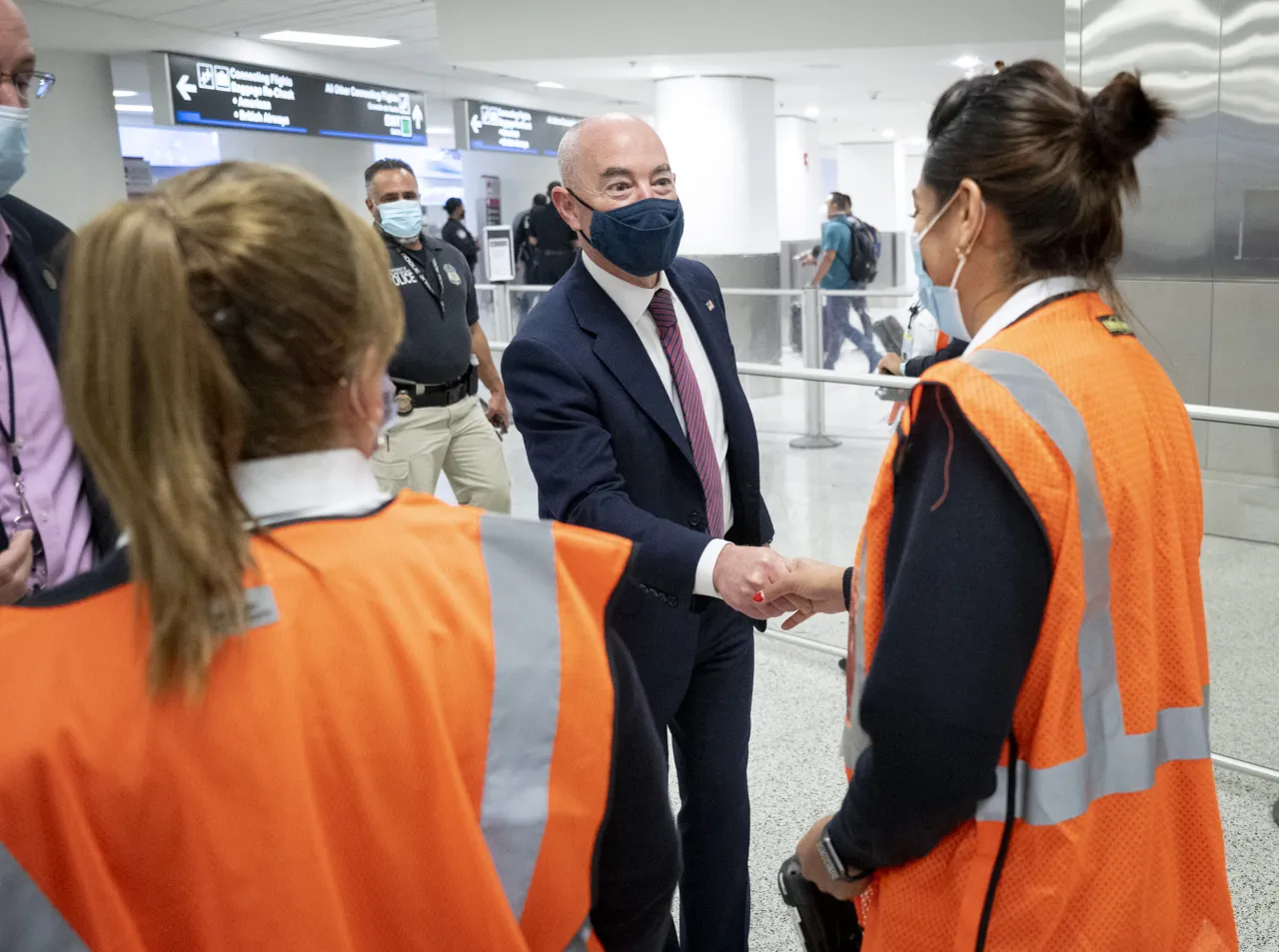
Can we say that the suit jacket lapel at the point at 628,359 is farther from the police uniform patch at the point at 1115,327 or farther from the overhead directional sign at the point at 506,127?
the overhead directional sign at the point at 506,127

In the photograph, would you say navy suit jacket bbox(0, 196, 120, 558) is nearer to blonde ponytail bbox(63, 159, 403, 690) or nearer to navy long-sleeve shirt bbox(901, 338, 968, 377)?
blonde ponytail bbox(63, 159, 403, 690)

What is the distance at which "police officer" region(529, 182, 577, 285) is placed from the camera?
1059cm

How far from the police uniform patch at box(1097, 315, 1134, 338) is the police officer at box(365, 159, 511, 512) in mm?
3255

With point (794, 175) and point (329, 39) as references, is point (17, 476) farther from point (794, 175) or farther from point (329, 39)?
point (794, 175)

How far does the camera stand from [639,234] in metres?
1.96

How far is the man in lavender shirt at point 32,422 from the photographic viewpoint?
1.53m

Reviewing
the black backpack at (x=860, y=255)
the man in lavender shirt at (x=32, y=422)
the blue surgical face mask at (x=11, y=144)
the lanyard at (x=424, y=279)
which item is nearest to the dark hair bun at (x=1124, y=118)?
the man in lavender shirt at (x=32, y=422)

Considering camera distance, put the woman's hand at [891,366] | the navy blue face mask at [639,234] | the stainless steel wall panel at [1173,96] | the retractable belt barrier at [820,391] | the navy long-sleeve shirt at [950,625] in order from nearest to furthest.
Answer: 1. the navy long-sleeve shirt at [950,625]
2. the navy blue face mask at [639,234]
3. the retractable belt barrier at [820,391]
4. the woman's hand at [891,366]
5. the stainless steel wall panel at [1173,96]

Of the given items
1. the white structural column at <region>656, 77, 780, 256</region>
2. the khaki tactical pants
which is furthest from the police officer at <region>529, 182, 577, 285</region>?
the khaki tactical pants

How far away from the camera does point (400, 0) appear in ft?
27.5

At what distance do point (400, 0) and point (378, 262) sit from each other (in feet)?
27.9

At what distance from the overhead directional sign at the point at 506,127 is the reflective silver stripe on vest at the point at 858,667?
11792mm

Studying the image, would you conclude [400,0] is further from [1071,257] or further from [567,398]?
[1071,257]

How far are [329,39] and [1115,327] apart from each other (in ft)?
33.3
